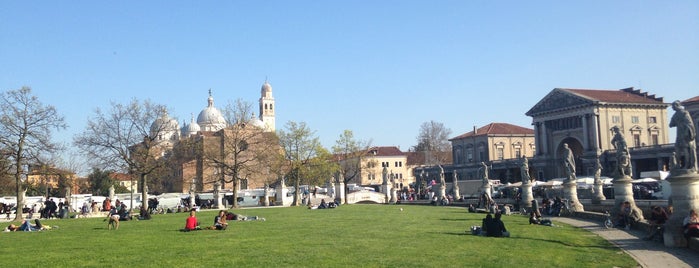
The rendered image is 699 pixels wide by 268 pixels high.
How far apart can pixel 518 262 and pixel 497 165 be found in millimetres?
93134

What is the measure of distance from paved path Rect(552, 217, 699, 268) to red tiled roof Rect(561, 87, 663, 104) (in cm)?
7478

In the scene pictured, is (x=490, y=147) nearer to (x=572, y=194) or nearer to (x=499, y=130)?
(x=499, y=130)

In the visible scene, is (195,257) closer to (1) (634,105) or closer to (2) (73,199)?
(2) (73,199)

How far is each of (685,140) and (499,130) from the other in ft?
315

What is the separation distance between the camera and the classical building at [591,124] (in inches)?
3511

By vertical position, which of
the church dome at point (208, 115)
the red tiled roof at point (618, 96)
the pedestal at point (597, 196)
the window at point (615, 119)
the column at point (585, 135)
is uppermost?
the church dome at point (208, 115)

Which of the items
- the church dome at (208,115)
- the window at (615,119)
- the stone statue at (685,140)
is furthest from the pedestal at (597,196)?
the church dome at (208,115)

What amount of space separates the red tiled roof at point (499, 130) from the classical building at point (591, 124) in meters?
11.0

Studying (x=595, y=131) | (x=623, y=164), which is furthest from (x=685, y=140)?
(x=595, y=131)

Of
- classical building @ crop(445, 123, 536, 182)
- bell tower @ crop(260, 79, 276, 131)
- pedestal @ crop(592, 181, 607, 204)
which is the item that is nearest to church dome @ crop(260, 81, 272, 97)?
bell tower @ crop(260, 79, 276, 131)

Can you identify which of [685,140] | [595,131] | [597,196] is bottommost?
[597,196]

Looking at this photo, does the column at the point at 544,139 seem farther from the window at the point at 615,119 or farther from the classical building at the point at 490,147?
the window at the point at 615,119

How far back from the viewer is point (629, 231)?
2197 centimetres

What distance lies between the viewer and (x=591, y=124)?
89375 mm
